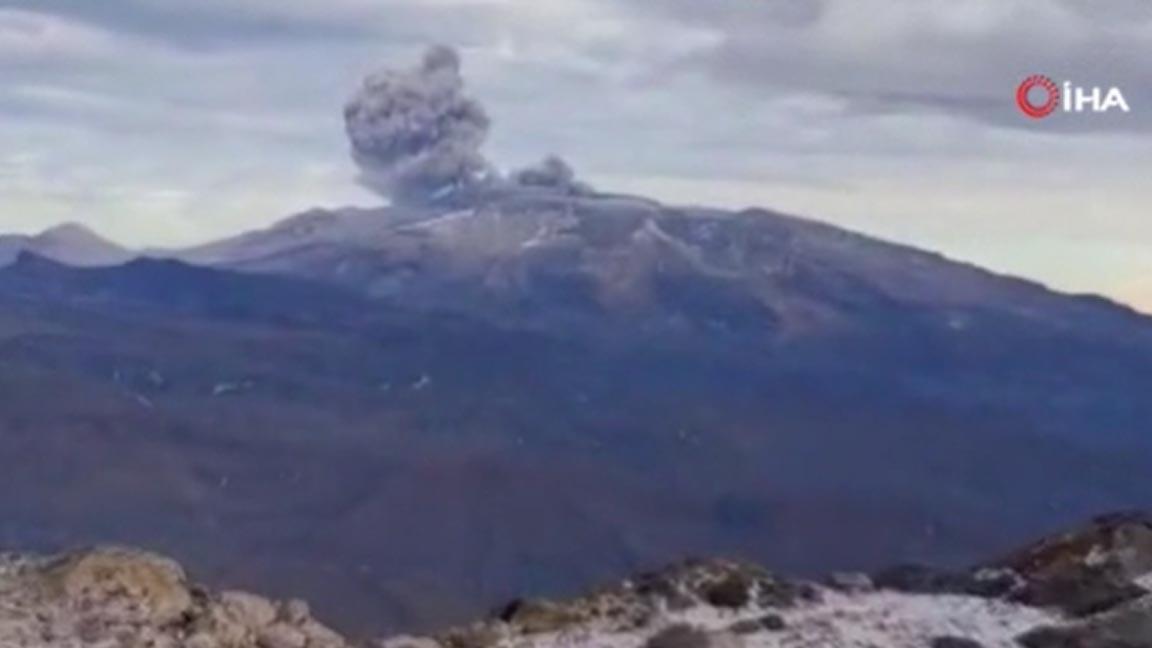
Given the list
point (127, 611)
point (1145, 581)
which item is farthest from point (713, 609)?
point (127, 611)

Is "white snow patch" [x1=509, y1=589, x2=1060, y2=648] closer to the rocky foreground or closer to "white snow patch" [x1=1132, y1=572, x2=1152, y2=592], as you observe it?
the rocky foreground

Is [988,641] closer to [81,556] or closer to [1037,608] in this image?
[1037,608]

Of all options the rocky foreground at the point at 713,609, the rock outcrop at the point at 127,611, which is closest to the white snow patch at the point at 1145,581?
the rocky foreground at the point at 713,609

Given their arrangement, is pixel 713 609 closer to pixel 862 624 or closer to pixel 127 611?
pixel 862 624

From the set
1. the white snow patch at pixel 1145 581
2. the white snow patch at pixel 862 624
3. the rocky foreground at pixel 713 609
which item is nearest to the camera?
the rocky foreground at pixel 713 609

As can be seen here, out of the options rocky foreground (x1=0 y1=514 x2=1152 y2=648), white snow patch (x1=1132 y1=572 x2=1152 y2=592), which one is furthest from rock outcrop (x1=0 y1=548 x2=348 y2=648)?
white snow patch (x1=1132 y1=572 x2=1152 y2=592)

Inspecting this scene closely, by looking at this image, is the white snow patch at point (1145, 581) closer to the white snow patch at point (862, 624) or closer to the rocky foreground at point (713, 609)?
the rocky foreground at point (713, 609)

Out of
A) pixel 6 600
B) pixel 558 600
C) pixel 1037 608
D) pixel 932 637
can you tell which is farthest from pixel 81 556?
pixel 1037 608

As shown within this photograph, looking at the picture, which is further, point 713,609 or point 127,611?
point 713,609
